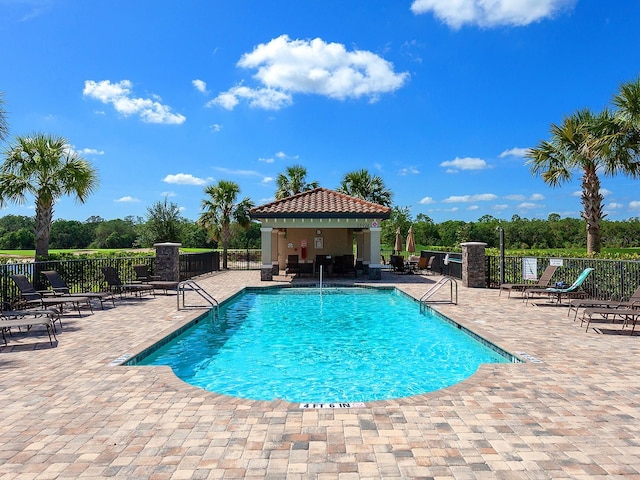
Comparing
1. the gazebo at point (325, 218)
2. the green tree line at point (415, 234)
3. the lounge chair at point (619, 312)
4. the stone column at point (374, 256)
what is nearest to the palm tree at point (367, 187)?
the green tree line at point (415, 234)

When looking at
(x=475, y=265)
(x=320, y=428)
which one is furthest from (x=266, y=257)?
(x=320, y=428)

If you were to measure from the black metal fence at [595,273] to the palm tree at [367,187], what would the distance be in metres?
14.3

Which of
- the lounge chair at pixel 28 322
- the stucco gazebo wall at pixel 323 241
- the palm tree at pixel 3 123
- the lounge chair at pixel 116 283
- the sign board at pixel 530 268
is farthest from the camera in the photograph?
the stucco gazebo wall at pixel 323 241

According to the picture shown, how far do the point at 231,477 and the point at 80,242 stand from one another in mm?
65731

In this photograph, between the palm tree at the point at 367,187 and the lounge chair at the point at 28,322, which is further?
the palm tree at the point at 367,187

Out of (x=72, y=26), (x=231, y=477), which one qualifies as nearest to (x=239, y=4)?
(x=72, y=26)

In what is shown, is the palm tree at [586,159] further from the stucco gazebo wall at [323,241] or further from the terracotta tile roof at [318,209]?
the stucco gazebo wall at [323,241]

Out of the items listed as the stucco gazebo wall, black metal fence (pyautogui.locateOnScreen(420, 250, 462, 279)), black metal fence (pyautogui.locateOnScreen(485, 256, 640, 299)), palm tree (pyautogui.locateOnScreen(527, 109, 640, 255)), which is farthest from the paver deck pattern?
the stucco gazebo wall

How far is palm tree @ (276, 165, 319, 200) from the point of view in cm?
3017

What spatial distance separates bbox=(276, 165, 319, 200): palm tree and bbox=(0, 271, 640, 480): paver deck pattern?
24726 mm

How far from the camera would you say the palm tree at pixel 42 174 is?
13211mm

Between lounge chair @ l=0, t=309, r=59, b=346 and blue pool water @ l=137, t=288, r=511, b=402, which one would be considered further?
lounge chair @ l=0, t=309, r=59, b=346

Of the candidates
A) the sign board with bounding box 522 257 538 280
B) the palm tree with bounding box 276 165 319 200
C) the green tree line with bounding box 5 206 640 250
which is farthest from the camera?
the green tree line with bounding box 5 206 640 250

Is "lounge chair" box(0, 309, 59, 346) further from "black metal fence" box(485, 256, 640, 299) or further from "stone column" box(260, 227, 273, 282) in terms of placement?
"black metal fence" box(485, 256, 640, 299)
